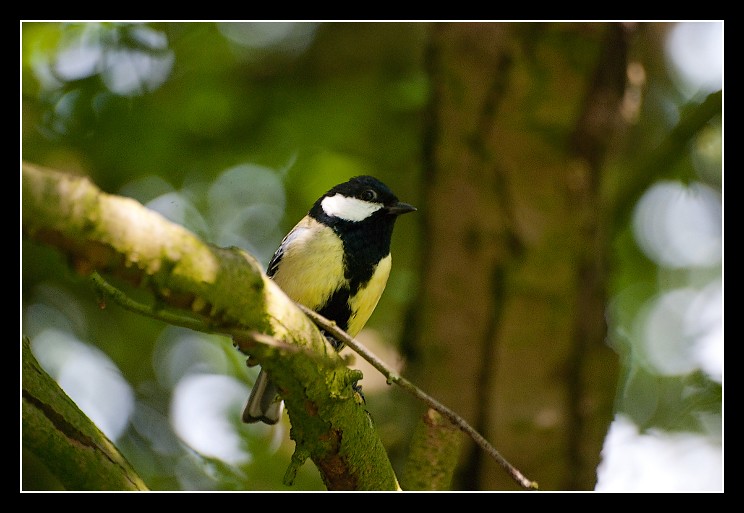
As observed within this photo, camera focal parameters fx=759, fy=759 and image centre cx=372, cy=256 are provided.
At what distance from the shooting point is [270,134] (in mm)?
4066

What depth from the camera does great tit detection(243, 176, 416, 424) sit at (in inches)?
106

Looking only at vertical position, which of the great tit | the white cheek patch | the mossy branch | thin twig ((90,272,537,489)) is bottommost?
the mossy branch

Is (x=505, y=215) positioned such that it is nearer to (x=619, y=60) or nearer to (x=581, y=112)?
(x=581, y=112)

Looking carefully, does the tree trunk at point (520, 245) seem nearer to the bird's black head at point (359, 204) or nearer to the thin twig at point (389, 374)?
the bird's black head at point (359, 204)

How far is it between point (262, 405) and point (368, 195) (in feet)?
3.04

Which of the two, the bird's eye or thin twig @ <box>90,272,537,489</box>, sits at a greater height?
the bird's eye

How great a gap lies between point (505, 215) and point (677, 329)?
3.78 ft

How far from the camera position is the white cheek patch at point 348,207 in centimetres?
286

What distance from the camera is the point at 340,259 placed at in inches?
108

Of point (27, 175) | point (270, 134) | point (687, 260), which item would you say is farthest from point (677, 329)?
point (27, 175)

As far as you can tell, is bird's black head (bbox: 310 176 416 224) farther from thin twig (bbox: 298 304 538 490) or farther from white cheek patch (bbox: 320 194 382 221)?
thin twig (bbox: 298 304 538 490)

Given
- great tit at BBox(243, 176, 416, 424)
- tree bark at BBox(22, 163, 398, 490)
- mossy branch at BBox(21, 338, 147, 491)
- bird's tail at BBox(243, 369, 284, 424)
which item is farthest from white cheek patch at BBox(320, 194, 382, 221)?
Answer: mossy branch at BBox(21, 338, 147, 491)

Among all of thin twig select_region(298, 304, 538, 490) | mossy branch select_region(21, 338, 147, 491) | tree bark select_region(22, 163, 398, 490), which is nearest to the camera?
tree bark select_region(22, 163, 398, 490)

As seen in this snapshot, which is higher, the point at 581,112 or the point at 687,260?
the point at 581,112
